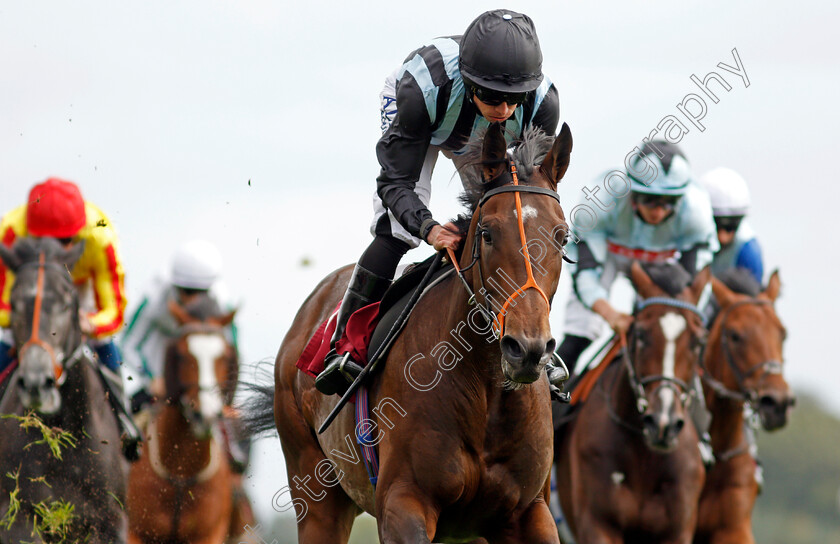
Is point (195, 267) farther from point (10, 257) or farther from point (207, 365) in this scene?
point (10, 257)

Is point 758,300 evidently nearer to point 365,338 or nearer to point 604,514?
point 604,514

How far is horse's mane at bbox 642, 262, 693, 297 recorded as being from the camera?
852 cm

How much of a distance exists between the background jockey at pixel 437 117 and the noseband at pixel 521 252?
247 mm

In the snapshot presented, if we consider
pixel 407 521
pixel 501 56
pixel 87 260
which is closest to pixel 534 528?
pixel 407 521

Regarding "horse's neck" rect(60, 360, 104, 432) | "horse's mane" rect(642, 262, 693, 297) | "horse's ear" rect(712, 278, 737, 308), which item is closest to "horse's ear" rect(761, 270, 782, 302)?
"horse's ear" rect(712, 278, 737, 308)

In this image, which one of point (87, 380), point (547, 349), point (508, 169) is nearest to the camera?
point (547, 349)

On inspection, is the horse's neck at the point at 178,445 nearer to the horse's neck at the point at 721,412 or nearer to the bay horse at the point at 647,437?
the bay horse at the point at 647,437

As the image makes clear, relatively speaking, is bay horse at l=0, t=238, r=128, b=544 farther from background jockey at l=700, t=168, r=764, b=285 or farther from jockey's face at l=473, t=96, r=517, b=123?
background jockey at l=700, t=168, r=764, b=285

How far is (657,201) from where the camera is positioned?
8.95 meters

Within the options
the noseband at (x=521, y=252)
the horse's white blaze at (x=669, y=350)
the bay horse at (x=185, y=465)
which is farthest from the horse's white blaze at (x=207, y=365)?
the noseband at (x=521, y=252)

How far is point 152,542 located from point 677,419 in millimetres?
3749

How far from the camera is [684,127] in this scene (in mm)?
6977

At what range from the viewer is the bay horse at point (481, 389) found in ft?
15.4

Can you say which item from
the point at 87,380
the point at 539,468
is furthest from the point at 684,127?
the point at 87,380
